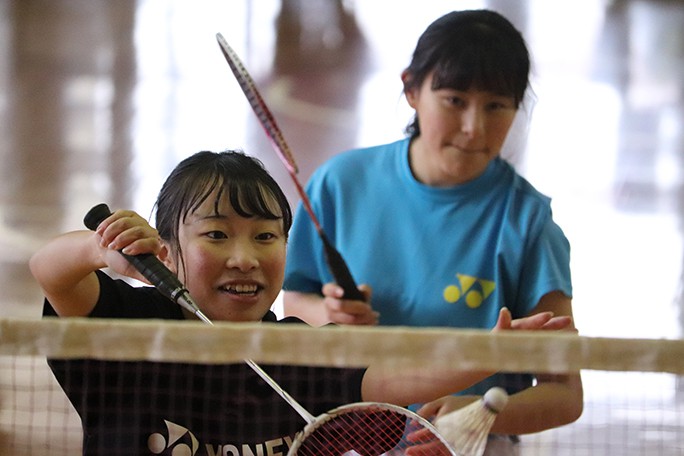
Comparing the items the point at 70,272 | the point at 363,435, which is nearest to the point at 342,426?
the point at 363,435

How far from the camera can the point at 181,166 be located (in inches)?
76.3

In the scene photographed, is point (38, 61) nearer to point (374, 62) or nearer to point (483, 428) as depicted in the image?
point (374, 62)

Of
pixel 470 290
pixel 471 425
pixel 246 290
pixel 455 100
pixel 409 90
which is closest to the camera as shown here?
pixel 471 425

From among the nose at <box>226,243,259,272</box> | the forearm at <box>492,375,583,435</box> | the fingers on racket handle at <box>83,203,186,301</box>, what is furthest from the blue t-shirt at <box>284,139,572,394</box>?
the fingers on racket handle at <box>83,203,186,301</box>

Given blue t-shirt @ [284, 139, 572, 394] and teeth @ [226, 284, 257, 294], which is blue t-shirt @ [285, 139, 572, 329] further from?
teeth @ [226, 284, 257, 294]

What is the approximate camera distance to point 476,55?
2055 mm

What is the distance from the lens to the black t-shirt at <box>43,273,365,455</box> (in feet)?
5.53

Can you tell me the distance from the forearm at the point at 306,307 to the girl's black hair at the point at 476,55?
44cm

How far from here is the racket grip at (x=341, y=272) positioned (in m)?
1.96

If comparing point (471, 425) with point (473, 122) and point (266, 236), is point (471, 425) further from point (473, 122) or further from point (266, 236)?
point (473, 122)

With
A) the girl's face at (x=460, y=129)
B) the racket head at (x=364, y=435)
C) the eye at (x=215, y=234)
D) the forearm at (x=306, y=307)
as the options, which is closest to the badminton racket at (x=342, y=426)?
the racket head at (x=364, y=435)

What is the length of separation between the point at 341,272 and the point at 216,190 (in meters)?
0.27

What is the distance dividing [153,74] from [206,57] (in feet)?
1.49

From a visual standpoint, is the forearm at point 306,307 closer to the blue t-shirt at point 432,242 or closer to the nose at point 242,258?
the blue t-shirt at point 432,242
